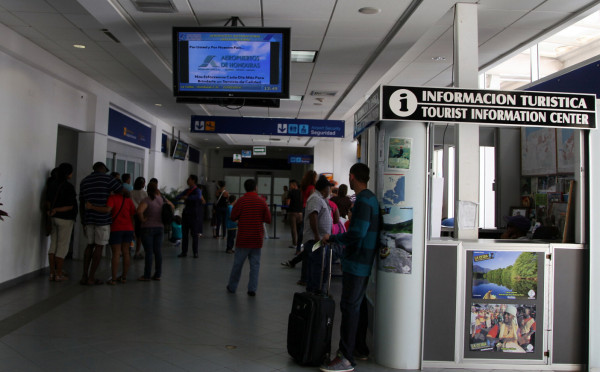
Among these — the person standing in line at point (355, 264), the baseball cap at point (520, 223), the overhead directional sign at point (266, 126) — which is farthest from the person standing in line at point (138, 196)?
the baseball cap at point (520, 223)

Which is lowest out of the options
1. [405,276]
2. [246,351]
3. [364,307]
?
[246,351]

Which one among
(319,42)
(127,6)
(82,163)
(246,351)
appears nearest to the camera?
(246,351)

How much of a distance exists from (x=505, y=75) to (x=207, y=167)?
1870 centimetres

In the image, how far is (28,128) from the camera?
668 cm

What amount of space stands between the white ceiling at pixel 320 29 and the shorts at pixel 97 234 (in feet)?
8.43

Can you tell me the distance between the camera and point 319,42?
6484 mm

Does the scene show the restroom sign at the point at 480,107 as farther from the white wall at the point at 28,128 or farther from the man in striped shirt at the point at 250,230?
the white wall at the point at 28,128

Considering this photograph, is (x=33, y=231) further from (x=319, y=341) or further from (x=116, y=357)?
(x=319, y=341)

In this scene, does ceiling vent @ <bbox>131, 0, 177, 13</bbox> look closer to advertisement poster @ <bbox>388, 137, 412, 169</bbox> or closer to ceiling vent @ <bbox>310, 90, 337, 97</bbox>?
advertisement poster @ <bbox>388, 137, 412, 169</bbox>

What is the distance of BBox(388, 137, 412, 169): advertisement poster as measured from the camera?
381cm

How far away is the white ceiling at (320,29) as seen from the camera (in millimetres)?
5145

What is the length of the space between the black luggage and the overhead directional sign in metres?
7.02

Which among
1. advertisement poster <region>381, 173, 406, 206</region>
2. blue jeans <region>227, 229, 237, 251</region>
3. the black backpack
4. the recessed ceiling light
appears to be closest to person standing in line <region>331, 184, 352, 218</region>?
the black backpack

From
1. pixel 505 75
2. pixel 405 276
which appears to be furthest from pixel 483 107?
pixel 505 75
